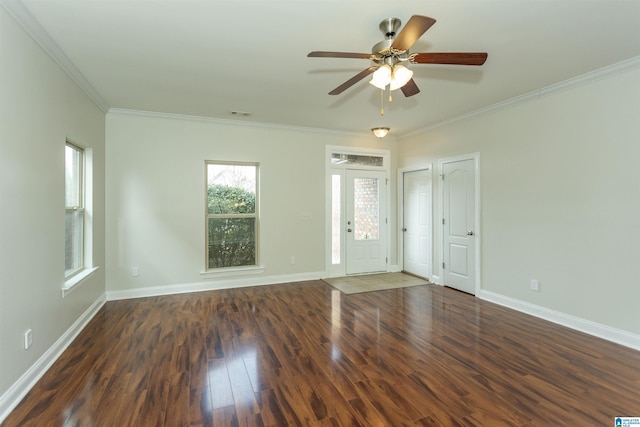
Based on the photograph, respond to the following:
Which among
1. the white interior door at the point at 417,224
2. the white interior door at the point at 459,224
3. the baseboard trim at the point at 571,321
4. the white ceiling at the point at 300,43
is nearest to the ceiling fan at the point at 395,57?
the white ceiling at the point at 300,43

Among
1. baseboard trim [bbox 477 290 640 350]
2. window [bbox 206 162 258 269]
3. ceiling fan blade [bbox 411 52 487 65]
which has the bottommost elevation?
baseboard trim [bbox 477 290 640 350]

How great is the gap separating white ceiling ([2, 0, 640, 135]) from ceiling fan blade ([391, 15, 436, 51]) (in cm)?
34

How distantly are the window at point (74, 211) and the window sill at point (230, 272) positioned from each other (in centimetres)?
161

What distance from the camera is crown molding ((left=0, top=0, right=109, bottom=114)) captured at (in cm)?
204

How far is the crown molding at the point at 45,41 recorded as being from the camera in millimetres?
2043

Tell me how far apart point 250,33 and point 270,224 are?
3189mm

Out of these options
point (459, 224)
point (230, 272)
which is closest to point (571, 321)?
point (459, 224)

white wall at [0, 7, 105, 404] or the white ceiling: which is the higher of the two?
the white ceiling

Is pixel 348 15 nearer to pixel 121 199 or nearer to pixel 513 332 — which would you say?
pixel 513 332

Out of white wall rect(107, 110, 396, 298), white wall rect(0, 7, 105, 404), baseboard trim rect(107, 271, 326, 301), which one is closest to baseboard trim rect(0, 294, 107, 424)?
white wall rect(0, 7, 105, 404)

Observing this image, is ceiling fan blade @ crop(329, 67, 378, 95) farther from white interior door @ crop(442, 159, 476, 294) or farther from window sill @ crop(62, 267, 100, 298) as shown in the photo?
window sill @ crop(62, 267, 100, 298)

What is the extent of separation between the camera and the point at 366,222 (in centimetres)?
583

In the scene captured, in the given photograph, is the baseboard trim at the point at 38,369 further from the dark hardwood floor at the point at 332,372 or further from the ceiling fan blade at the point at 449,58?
the ceiling fan blade at the point at 449,58

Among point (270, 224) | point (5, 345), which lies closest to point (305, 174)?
point (270, 224)
